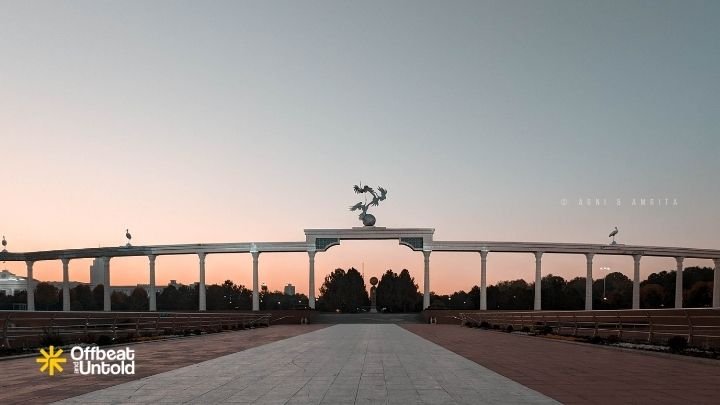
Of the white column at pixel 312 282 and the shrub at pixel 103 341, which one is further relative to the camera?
the white column at pixel 312 282

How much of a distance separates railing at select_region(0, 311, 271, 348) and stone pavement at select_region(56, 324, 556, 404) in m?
7.54

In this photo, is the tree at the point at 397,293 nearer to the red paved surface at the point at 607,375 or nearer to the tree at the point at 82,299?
the tree at the point at 82,299

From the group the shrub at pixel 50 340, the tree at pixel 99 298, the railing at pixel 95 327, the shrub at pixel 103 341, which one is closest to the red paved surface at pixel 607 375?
the shrub at pixel 103 341

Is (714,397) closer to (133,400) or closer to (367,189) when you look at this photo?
(133,400)

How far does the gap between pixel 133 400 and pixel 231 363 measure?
277 inches

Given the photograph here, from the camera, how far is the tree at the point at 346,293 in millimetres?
153000

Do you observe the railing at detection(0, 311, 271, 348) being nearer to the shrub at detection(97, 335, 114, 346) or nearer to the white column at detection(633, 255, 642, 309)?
the shrub at detection(97, 335, 114, 346)

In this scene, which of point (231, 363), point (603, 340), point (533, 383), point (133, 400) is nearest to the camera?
point (133, 400)

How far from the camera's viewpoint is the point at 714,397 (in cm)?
1116

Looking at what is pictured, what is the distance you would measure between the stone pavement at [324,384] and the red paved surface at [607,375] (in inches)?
29.0

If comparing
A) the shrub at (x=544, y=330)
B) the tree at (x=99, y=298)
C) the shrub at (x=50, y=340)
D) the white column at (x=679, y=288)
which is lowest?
the tree at (x=99, y=298)

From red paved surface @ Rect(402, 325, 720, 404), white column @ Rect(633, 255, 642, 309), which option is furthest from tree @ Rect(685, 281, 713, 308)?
red paved surface @ Rect(402, 325, 720, 404)

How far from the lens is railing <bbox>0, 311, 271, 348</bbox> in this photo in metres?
22.0

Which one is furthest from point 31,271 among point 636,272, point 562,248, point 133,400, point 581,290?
point 581,290
